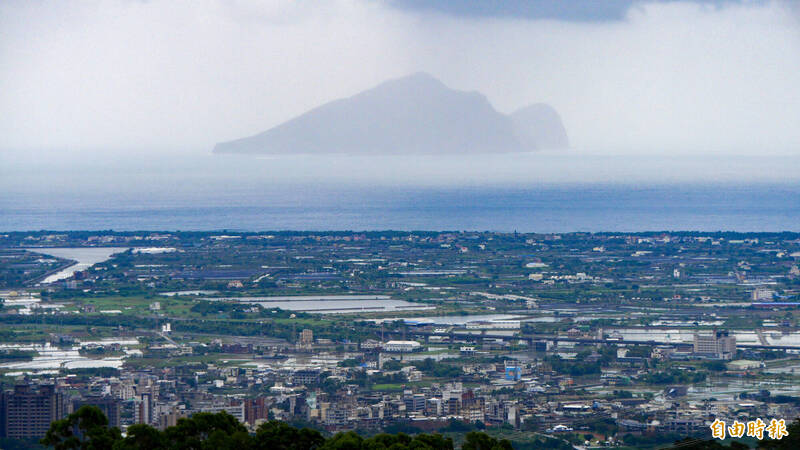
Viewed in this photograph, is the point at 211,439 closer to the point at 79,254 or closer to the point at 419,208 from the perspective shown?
the point at 79,254

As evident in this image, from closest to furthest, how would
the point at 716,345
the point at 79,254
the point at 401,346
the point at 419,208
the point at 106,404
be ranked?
the point at 106,404, the point at 716,345, the point at 401,346, the point at 79,254, the point at 419,208

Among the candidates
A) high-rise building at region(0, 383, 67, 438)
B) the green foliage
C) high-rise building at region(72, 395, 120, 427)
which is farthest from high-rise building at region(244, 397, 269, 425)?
the green foliage

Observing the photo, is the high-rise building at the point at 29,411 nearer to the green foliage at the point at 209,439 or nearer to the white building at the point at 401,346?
the green foliage at the point at 209,439

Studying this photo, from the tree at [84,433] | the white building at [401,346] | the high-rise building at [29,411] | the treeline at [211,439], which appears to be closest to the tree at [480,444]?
the treeline at [211,439]

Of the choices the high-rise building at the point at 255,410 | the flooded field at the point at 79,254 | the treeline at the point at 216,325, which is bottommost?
the high-rise building at the point at 255,410

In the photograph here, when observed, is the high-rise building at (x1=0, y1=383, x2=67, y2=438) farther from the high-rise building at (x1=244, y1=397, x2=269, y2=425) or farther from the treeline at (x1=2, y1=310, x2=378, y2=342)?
the treeline at (x1=2, y1=310, x2=378, y2=342)

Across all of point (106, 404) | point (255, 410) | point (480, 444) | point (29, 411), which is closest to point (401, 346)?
point (255, 410)

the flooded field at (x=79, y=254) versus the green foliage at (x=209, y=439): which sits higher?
the flooded field at (x=79, y=254)
